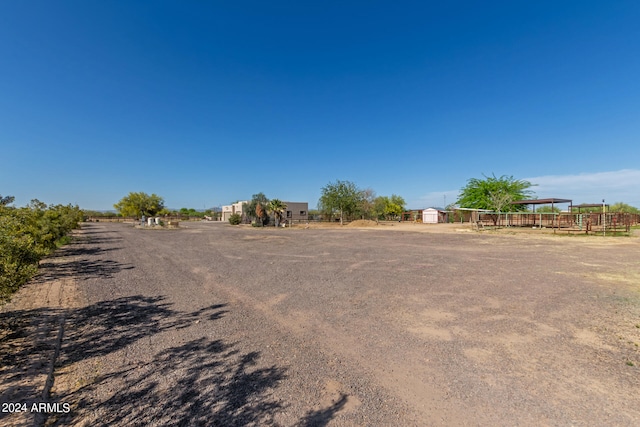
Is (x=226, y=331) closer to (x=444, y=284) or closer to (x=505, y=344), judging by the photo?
(x=505, y=344)

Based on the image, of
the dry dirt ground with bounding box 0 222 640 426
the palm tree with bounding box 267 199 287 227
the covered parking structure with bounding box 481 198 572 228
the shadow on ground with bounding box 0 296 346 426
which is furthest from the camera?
the palm tree with bounding box 267 199 287 227

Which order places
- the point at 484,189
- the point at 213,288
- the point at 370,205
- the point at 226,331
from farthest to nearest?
the point at 370,205 < the point at 484,189 < the point at 213,288 < the point at 226,331

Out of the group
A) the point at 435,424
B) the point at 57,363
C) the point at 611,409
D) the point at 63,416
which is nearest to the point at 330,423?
the point at 435,424

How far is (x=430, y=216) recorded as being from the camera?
185 feet

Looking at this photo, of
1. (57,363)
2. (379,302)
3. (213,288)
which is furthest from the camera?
(213,288)

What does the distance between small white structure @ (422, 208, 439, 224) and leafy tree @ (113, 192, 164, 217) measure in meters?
55.6

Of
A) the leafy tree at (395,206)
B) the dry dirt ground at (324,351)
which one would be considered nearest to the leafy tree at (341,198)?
the leafy tree at (395,206)

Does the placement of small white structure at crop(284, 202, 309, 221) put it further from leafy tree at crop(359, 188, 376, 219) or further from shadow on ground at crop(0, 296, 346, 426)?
shadow on ground at crop(0, 296, 346, 426)

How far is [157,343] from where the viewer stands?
14.1 ft

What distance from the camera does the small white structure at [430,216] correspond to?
5562cm

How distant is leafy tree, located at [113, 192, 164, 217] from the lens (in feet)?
168

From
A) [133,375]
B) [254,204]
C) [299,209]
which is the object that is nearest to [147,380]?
[133,375]

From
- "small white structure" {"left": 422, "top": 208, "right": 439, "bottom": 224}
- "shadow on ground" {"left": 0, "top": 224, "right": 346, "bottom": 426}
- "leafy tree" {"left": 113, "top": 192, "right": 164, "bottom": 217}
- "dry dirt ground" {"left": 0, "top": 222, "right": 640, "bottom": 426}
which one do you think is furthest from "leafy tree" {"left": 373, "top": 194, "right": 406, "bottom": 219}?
"shadow on ground" {"left": 0, "top": 224, "right": 346, "bottom": 426}

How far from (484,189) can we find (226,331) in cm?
4905
